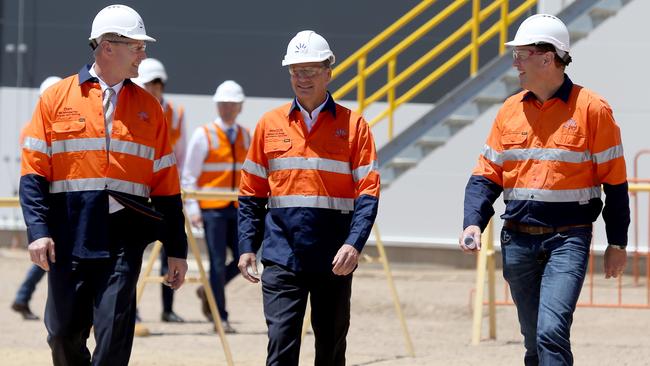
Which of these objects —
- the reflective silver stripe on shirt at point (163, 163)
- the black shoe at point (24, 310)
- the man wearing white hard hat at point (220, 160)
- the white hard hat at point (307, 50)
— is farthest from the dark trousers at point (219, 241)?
the white hard hat at point (307, 50)

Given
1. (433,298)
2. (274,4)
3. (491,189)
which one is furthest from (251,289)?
(491,189)

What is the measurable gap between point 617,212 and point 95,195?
8.10 feet

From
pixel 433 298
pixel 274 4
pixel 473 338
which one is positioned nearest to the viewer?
pixel 473 338

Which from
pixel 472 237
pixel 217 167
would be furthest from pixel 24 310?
pixel 472 237

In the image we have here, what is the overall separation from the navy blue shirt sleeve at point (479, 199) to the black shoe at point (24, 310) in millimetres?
6341

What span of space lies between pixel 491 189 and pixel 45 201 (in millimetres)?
2158

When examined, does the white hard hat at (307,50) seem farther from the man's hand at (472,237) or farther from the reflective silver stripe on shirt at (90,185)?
the man's hand at (472,237)

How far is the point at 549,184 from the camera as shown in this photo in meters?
6.67

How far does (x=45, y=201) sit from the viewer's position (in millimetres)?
6535

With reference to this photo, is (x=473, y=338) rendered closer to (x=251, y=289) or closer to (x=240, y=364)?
(x=240, y=364)

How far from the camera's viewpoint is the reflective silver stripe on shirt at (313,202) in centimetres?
678

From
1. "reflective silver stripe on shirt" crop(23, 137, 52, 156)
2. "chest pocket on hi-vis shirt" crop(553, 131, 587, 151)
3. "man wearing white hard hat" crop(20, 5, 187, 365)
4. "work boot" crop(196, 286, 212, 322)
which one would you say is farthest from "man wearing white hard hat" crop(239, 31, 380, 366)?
"work boot" crop(196, 286, 212, 322)

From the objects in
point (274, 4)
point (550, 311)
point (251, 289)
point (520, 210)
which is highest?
point (274, 4)

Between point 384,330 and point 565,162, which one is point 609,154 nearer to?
point 565,162
